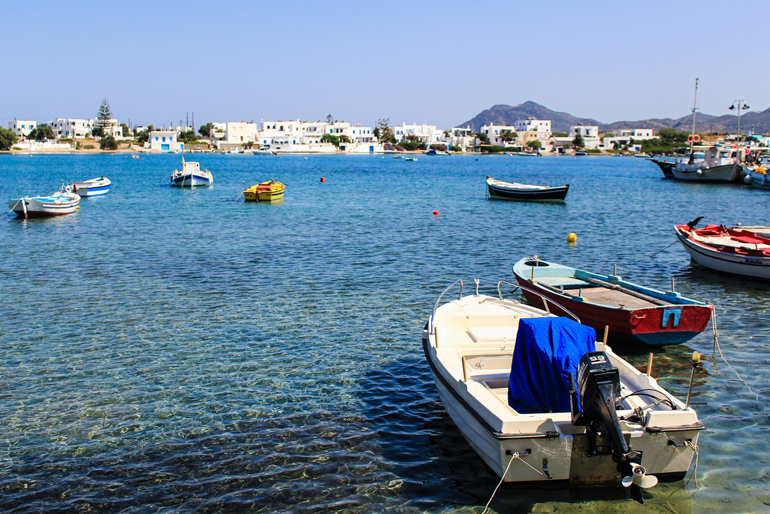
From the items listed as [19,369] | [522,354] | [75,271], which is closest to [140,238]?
[75,271]

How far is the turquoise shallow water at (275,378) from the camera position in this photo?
8.52 metres

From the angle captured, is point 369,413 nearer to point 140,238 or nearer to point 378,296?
point 378,296

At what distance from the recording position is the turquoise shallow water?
336 inches

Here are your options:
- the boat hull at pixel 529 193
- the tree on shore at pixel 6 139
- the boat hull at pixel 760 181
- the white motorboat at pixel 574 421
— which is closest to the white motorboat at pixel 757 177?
the boat hull at pixel 760 181

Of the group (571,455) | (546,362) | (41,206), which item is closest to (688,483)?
(571,455)

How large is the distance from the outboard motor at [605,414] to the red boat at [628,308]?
6458 mm

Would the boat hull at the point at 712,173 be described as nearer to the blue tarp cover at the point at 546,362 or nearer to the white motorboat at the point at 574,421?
the white motorboat at the point at 574,421

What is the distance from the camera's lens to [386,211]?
44.8m

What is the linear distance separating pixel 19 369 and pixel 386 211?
33.5m

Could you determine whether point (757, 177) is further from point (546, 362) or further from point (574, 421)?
point (574, 421)

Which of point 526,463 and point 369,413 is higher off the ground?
point 526,463

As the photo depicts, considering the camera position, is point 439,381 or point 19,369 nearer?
point 439,381

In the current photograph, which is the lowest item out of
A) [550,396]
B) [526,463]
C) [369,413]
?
[369,413]

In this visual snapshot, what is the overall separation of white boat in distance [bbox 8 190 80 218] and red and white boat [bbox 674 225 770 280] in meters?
36.0
